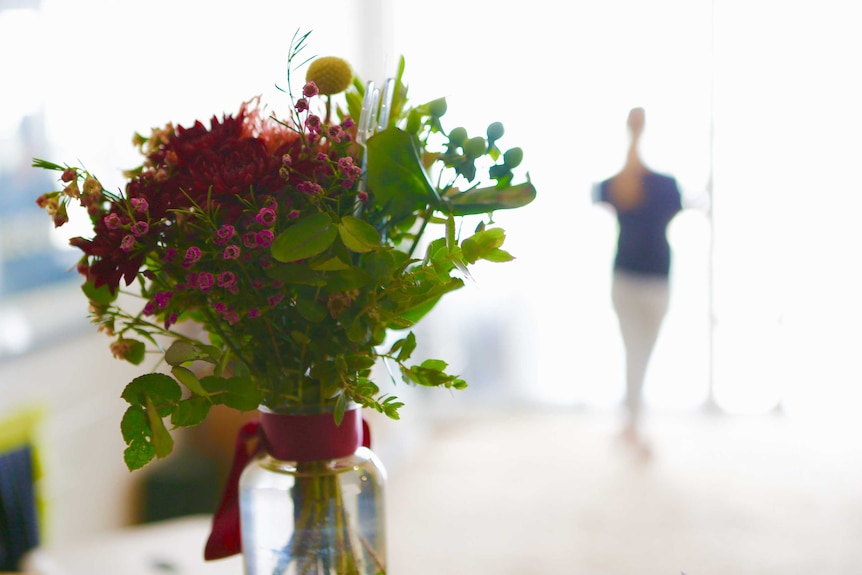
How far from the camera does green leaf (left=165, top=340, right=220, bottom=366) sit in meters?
0.64

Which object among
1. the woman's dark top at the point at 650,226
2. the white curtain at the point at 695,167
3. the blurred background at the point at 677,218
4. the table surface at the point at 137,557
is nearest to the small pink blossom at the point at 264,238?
the table surface at the point at 137,557

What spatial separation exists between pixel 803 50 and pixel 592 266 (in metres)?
1.26

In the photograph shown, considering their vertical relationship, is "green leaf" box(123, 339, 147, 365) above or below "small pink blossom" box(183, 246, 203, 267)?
below

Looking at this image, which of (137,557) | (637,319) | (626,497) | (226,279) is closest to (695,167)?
(637,319)

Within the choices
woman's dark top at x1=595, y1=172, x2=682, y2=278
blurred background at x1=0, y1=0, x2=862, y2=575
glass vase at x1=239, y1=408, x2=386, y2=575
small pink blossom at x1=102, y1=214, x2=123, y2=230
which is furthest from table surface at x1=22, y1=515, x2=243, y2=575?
woman's dark top at x1=595, y1=172, x2=682, y2=278

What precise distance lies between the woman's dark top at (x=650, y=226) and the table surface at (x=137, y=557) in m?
2.66

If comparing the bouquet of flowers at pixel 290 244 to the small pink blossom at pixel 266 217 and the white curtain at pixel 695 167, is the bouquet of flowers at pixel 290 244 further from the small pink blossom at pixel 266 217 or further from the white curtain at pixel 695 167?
the white curtain at pixel 695 167

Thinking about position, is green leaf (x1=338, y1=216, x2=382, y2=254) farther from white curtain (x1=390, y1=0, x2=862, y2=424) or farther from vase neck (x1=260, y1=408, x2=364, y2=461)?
white curtain (x1=390, y1=0, x2=862, y2=424)

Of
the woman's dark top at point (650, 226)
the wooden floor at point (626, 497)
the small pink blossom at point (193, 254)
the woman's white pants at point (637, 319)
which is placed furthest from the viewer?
the woman's white pants at point (637, 319)

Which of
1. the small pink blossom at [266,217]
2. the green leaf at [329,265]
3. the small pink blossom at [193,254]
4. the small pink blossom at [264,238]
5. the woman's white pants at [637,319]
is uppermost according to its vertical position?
the small pink blossom at [266,217]

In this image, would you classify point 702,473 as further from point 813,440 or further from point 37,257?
point 37,257

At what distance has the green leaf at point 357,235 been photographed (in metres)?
0.62

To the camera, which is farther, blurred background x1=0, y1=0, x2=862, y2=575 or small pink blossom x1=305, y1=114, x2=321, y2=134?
blurred background x1=0, y1=0, x2=862, y2=575

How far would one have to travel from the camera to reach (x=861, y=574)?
2432 mm
